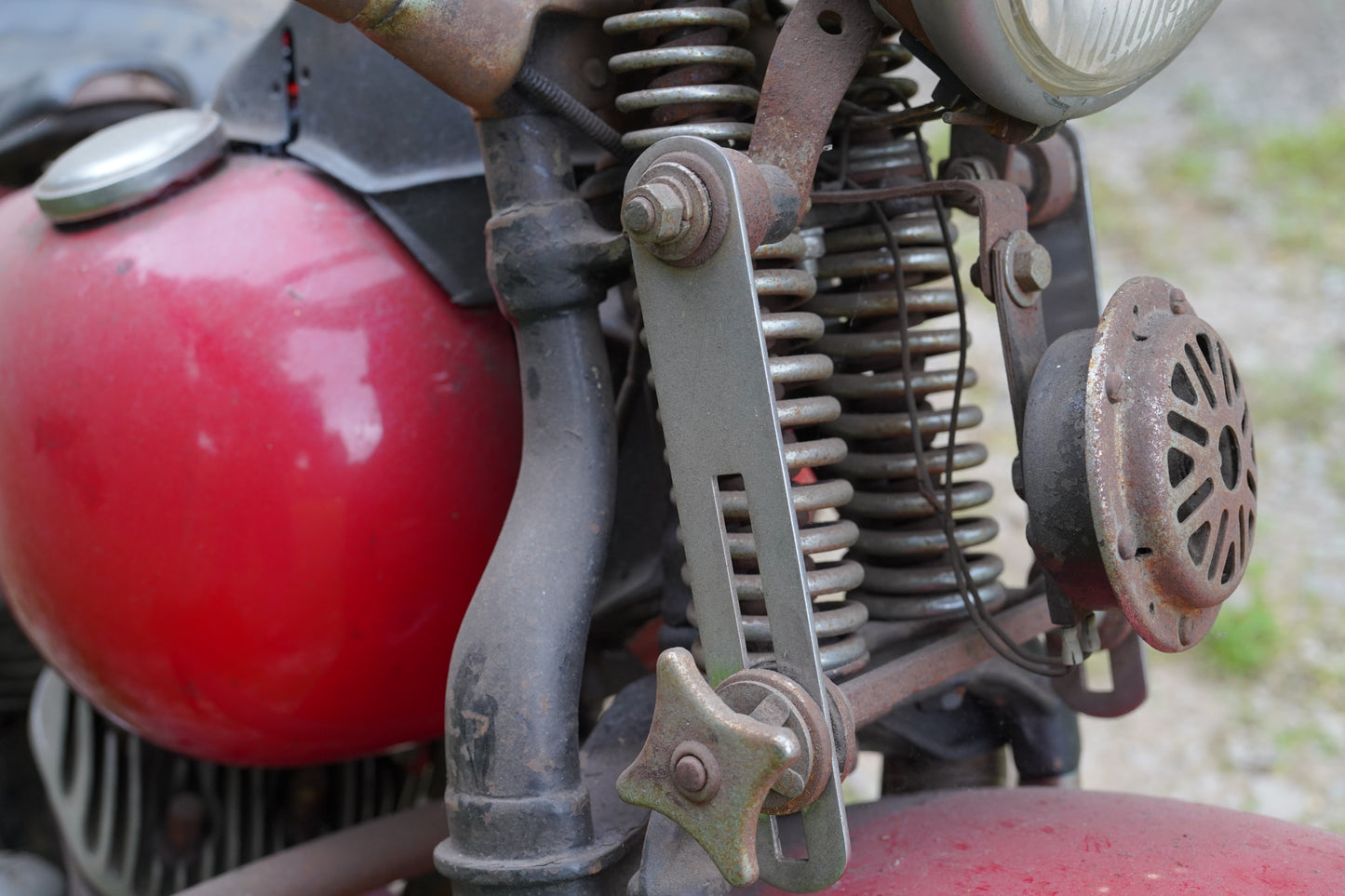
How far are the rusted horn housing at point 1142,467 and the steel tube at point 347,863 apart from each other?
54 cm

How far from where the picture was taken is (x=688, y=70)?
734 millimetres

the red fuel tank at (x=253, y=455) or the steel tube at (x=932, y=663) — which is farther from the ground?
the red fuel tank at (x=253, y=455)

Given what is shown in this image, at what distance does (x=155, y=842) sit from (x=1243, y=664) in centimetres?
208

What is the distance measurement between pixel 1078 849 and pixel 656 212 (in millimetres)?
434

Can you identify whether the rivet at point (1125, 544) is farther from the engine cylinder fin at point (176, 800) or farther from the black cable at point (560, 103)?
the engine cylinder fin at point (176, 800)

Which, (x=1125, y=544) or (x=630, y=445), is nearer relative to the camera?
(x=1125, y=544)

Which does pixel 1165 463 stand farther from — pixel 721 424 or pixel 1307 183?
pixel 1307 183

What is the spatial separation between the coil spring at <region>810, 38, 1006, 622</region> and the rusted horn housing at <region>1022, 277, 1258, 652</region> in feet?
0.41

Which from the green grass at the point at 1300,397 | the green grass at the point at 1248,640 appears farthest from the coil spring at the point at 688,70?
the green grass at the point at 1300,397

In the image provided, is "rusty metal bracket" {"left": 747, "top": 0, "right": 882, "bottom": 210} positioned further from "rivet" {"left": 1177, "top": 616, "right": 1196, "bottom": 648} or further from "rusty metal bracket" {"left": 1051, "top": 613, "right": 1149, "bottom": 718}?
"rusty metal bracket" {"left": 1051, "top": 613, "right": 1149, "bottom": 718}

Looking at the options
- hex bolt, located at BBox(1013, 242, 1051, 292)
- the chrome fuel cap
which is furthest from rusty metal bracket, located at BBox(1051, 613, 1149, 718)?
the chrome fuel cap

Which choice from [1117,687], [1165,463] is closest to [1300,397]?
[1117,687]

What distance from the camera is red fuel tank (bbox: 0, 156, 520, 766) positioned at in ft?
2.82

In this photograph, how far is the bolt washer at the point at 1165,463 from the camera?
0.64 m
